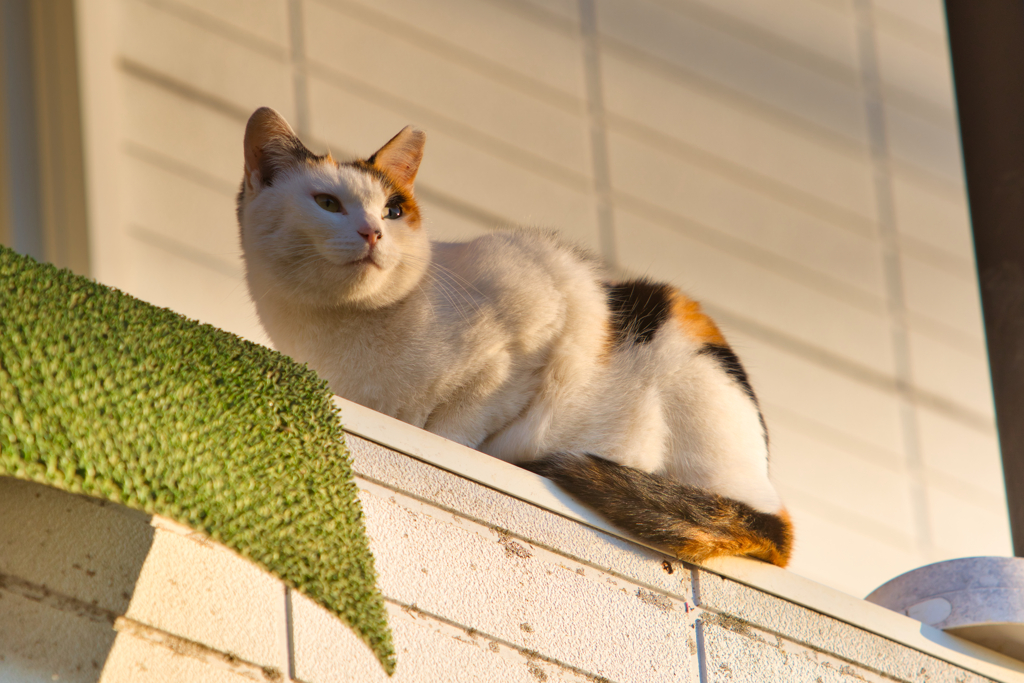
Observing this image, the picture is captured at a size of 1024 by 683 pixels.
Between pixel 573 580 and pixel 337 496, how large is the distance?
471 millimetres

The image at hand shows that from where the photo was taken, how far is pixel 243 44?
9.01ft

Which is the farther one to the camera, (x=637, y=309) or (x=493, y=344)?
(x=637, y=309)

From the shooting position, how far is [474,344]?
1.69m

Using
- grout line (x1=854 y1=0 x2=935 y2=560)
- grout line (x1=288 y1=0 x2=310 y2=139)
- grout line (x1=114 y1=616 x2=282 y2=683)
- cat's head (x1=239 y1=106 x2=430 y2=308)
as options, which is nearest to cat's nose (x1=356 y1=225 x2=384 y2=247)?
cat's head (x1=239 y1=106 x2=430 y2=308)

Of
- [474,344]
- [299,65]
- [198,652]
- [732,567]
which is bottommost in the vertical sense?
[198,652]

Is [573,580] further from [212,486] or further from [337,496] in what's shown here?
[212,486]

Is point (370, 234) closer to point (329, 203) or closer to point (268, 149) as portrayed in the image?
point (329, 203)

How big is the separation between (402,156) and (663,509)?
2.50 feet

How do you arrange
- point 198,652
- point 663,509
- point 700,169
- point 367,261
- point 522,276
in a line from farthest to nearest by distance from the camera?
1. point 700,169
2. point 522,276
3. point 367,261
4. point 663,509
5. point 198,652

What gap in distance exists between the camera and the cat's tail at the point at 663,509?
1.51m

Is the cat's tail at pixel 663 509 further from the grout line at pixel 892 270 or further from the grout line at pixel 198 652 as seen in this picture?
the grout line at pixel 892 270

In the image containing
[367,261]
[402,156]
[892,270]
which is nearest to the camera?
[367,261]

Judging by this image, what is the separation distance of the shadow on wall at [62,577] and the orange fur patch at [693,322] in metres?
1.05

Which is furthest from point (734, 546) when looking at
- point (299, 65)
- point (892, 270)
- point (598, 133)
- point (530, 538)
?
point (892, 270)
